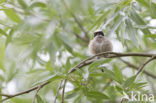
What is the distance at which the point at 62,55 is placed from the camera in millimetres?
1712

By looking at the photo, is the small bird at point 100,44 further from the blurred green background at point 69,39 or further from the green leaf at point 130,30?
the green leaf at point 130,30

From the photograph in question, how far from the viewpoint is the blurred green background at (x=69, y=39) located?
3.42 ft

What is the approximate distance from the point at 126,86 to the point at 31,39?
0.80 metres

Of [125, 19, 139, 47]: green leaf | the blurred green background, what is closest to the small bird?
the blurred green background

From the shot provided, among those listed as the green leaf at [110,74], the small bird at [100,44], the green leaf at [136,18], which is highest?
the green leaf at [136,18]

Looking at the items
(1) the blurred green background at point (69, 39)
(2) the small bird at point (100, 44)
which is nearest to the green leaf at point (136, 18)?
(1) the blurred green background at point (69, 39)

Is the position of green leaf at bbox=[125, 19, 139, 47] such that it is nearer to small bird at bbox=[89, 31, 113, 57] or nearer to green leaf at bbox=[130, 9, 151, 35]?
green leaf at bbox=[130, 9, 151, 35]

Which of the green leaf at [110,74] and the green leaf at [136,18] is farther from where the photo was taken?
the green leaf at [136,18]

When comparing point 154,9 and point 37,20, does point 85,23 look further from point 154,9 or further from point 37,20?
point 154,9

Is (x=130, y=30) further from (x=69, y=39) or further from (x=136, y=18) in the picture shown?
(x=69, y=39)

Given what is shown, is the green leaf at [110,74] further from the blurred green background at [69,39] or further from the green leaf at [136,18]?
the green leaf at [136,18]

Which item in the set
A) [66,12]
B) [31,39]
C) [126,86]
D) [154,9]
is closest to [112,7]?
[154,9]

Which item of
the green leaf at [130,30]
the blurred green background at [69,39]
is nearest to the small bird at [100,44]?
the blurred green background at [69,39]

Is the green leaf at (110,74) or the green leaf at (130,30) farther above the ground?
the green leaf at (130,30)
